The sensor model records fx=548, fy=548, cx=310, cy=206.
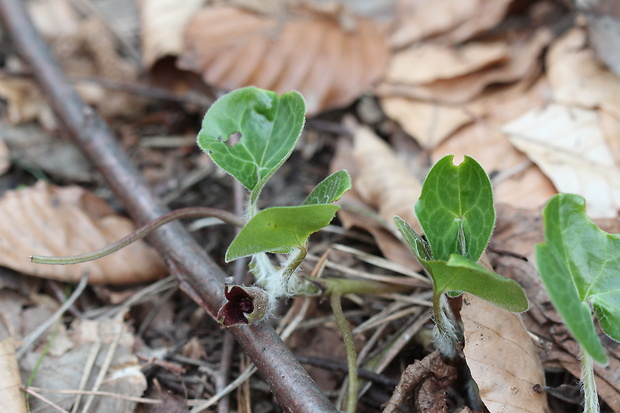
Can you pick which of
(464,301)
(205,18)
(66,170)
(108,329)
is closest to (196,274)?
(108,329)

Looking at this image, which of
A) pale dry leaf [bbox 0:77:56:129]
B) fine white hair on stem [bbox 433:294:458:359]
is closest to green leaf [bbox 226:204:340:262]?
fine white hair on stem [bbox 433:294:458:359]

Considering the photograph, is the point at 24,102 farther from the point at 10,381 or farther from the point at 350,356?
the point at 350,356

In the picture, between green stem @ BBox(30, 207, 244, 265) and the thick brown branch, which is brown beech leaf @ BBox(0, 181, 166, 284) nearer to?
the thick brown branch

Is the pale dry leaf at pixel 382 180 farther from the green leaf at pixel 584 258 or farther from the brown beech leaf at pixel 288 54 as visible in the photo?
the green leaf at pixel 584 258

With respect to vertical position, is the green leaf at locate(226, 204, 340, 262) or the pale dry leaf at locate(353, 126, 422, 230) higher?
the green leaf at locate(226, 204, 340, 262)

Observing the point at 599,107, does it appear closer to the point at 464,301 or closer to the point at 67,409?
the point at 464,301

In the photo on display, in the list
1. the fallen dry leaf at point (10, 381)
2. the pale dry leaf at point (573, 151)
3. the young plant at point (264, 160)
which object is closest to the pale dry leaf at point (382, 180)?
the pale dry leaf at point (573, 151)

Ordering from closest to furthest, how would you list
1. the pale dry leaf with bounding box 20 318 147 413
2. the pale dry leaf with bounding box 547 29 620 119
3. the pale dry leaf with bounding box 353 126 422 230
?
the pale dry leaf with bounding box 20 318 147 413, the pale dry leaf with bounding box 353 126 422 230, the pale dry leaf with bounding box 547 29 620 119
